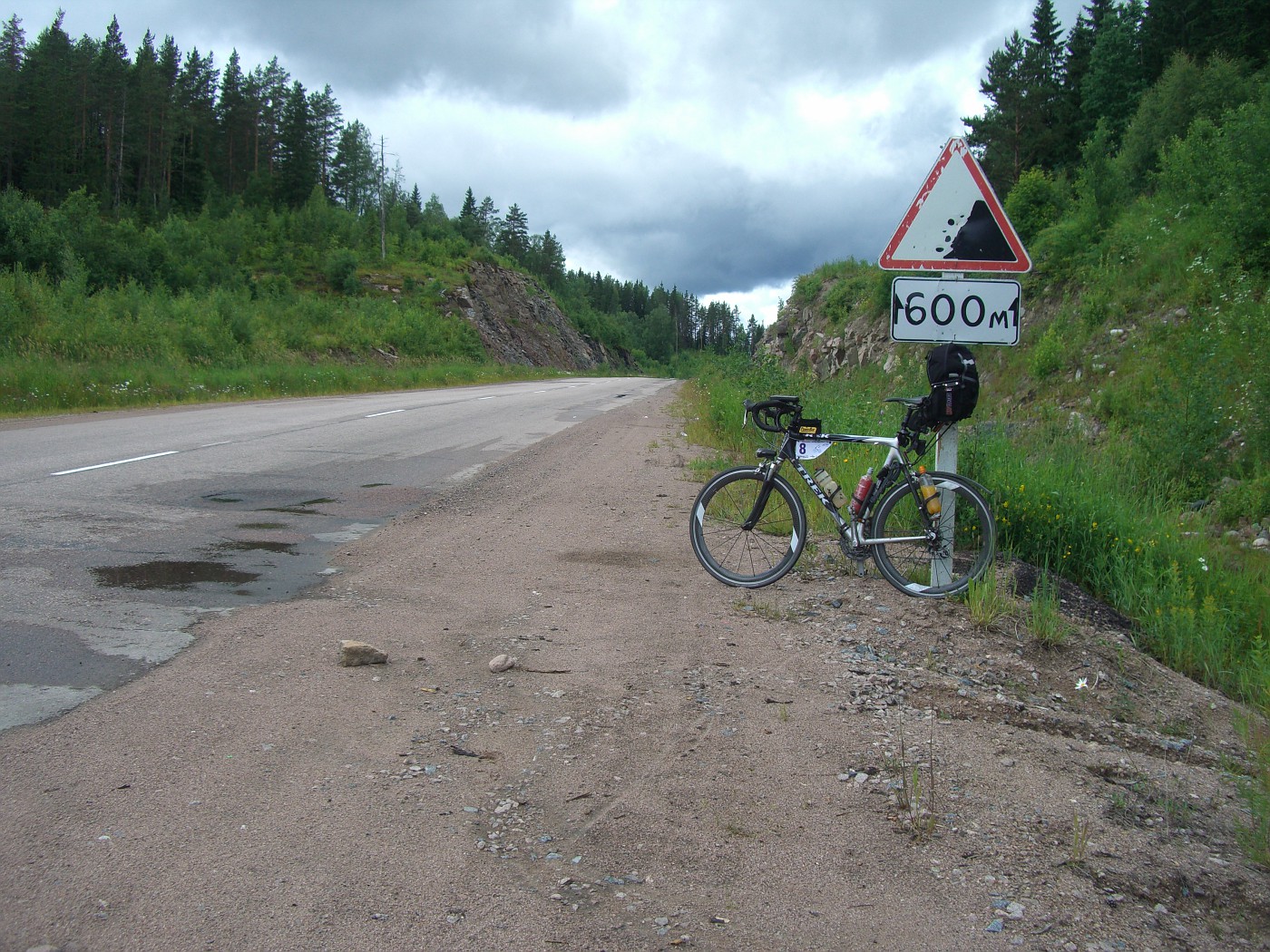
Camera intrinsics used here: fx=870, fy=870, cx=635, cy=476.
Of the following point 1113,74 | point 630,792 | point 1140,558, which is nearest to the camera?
point 630,792

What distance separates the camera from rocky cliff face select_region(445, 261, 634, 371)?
64250 mm

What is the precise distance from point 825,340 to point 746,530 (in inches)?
1100

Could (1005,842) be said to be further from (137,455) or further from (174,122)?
(174,122)

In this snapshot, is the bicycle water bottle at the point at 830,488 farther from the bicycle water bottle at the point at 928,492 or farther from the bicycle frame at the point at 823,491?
the bicycle water bottle at the point at 928,492

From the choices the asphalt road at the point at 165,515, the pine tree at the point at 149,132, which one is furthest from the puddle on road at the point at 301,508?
the pine tree at the point at 149,132

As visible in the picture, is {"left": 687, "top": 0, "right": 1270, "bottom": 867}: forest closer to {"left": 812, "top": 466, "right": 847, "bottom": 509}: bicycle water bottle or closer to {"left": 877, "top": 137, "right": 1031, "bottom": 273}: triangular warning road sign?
{"left": 812, "top": 466, "right": 847, "bottom": 509}: bicycle water bottle

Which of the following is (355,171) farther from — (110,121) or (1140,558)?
(1140,558)

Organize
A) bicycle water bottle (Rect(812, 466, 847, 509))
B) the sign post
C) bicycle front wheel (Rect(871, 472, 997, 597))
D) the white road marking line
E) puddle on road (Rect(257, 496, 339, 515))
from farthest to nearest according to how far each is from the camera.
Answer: the white road marking line → puddle on road (Rect(257, 496, 339, 515)) → bicycle water bottle (Rect(812, 466, 847, 509)) → bicycle front wheel (Rect(871, 472, 997, 597)) → the sign post

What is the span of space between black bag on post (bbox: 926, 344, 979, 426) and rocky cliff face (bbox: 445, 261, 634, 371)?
56.3 metres

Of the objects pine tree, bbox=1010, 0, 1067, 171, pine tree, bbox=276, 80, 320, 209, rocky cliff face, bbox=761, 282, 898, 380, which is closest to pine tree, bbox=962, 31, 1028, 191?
pine tree, bbox=1010, 0, 1067, 171

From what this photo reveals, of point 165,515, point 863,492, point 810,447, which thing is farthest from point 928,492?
point 165,515

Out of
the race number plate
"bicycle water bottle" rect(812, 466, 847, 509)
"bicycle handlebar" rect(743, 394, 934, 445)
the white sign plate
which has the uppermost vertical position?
the white sign plate

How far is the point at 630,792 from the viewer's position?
323 cm

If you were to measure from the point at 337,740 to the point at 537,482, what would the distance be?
7.10 meters
